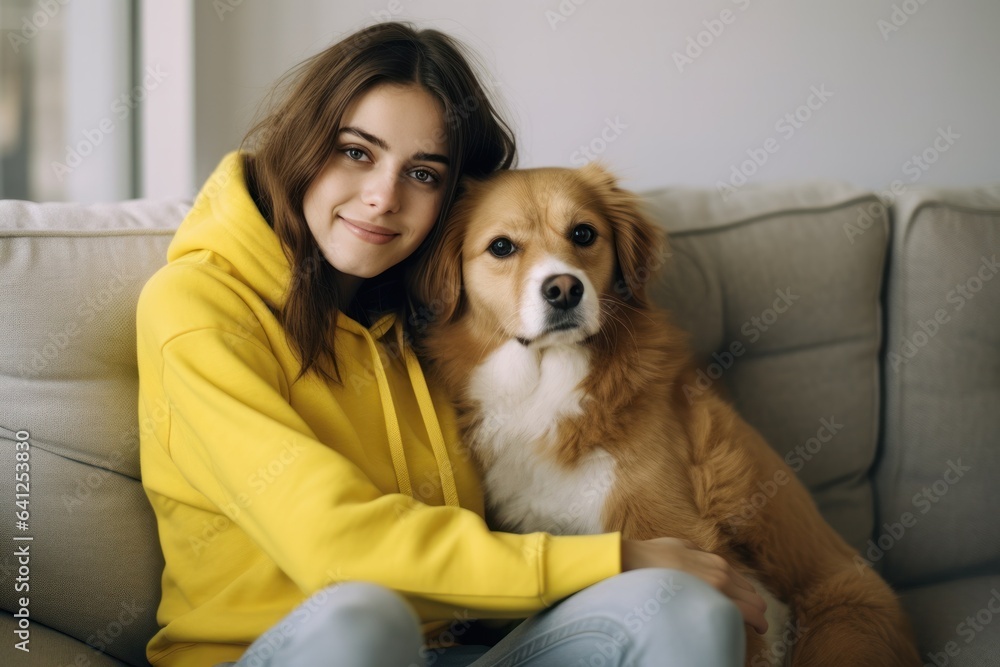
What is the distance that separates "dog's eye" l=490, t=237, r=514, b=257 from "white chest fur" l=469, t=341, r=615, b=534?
18 centimetres

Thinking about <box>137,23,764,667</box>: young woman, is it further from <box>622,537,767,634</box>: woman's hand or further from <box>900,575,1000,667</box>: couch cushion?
<box>900,575,1000,667</box>: couch cushion

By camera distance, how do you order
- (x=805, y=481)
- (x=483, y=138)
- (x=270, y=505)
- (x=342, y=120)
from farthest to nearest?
(x=805, y=481)
(x=483, y=138)
(x=342, y=120)
(x=270, y=505)

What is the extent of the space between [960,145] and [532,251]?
6.74ft

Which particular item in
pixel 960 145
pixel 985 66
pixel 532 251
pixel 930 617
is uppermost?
pixel 985 66

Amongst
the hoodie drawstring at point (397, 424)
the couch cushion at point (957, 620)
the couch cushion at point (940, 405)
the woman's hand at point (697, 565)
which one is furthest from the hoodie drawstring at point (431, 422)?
the couch cushion at point (940, 405)

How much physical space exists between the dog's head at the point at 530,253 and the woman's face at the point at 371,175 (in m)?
0.19

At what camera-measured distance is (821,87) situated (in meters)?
2.78

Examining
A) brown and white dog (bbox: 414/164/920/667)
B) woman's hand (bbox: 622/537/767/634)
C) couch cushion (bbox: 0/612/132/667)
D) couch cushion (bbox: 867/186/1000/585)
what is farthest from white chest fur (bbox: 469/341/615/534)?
couch cushion (bbox: 867/186/1000/585)

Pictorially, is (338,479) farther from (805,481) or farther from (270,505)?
(805,481)

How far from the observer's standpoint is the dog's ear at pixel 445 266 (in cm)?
171

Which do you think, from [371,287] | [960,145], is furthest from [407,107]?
[960,145]

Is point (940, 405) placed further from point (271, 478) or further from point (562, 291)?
point (271, 478)

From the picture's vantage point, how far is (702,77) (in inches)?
106

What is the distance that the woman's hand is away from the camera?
129 cm
